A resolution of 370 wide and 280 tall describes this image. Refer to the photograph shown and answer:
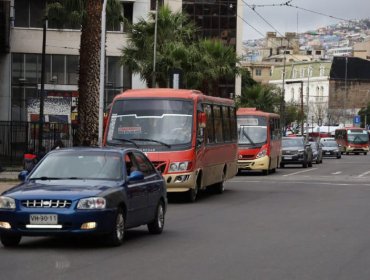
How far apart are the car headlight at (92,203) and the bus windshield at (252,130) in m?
26.9

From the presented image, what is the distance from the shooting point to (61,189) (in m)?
12.6

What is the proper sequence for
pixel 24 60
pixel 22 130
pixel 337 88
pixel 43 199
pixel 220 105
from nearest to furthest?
1. pixel 43 199
2. pixel 220 105
3. pixel 22 130
4. pixel 24 60
5. pixel 337 88

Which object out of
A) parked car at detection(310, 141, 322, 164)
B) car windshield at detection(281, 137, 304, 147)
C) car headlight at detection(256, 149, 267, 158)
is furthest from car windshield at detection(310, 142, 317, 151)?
car headlight at detection(256, 149, 267, 158)

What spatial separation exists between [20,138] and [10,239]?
30.2 metres

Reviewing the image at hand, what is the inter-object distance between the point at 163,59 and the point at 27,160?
48.6ft

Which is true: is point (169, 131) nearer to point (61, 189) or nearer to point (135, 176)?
point (135, 176)

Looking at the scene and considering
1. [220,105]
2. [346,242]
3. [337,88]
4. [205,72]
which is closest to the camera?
[346,242]

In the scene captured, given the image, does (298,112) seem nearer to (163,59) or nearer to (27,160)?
(163,59)

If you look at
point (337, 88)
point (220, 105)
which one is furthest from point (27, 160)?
point (337, 88)

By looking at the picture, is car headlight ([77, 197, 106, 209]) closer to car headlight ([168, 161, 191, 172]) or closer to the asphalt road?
the asphalt road

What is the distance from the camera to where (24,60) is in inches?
2238

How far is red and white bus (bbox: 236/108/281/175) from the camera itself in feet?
128

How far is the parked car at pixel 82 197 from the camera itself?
1228 cm

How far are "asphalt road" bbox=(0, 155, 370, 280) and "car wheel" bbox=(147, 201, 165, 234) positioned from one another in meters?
0.24
